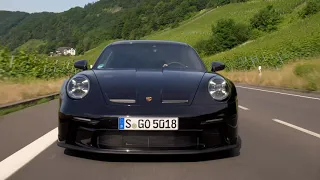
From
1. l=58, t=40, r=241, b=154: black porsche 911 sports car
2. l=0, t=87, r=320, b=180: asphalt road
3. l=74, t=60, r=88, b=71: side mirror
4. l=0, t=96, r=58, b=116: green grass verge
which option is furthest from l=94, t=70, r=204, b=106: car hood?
l=0, t=96, r=58, b=116: green grass verge

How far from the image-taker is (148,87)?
4.42m

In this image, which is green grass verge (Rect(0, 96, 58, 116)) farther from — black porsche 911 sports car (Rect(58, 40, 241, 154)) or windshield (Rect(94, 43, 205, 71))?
black porsche 911 sports car (Rect(58, 40, 241, 154))

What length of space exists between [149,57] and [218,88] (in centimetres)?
155

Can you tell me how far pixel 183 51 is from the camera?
20.1ft

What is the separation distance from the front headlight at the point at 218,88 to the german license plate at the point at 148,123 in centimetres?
63

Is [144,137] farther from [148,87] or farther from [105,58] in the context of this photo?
[105,58]

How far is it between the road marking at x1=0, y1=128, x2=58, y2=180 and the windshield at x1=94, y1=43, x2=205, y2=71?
119 centimetres

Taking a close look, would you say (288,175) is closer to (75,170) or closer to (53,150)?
(75,170)

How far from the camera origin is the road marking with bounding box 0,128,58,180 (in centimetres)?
401

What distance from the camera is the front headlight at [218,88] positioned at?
4469 millimetres

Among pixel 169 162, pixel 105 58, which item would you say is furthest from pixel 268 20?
pixel 169 162

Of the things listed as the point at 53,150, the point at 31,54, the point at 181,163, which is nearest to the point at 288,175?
the point at 181,163

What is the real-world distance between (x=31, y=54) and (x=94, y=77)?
688 inches

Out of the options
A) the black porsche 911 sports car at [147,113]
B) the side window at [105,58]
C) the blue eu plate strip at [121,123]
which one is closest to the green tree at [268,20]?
the side window at [105,58]
